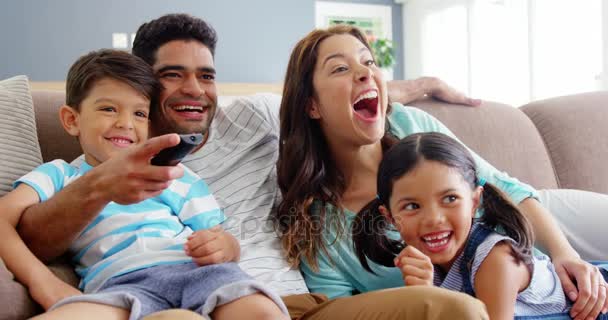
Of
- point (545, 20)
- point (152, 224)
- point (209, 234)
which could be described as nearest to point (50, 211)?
point (152, 224)

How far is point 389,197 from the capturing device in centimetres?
125

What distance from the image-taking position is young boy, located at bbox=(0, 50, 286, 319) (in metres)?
1.00

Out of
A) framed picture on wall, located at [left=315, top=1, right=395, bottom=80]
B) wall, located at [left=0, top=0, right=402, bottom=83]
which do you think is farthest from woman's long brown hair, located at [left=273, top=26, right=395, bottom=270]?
framed picture on wall, located at [left=315, top=1, right=395, bottom=80]

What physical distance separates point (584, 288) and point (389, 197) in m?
0.45

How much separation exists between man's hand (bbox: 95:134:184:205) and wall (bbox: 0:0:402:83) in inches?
164

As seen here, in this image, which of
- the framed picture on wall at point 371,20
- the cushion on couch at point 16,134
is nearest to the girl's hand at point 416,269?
the cushion on couch at point 16,134

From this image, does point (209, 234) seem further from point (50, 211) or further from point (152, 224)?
point (50, 211)

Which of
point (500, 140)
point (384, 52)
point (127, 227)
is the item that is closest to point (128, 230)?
point (127, 227)

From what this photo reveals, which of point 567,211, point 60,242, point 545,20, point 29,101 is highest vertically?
point 545,20

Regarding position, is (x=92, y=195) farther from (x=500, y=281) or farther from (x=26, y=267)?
(x=500, y=281)

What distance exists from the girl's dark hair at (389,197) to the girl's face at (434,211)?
3 cm

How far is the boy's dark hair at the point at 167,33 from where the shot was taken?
158 centimetres

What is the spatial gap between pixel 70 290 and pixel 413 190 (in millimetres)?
699

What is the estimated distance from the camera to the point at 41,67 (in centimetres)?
472
